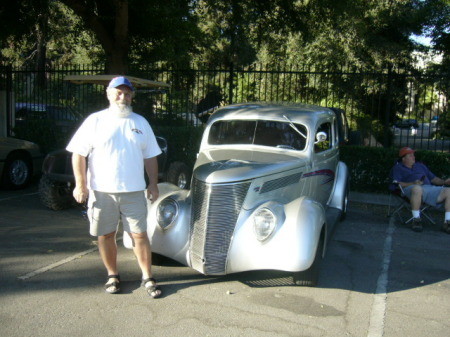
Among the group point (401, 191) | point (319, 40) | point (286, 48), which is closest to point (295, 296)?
point (401, 191)

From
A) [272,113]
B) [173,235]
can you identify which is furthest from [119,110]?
[272,113]

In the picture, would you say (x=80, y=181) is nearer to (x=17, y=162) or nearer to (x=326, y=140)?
(x=326, y=140)

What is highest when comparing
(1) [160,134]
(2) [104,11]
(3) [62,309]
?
(2) [104,11]

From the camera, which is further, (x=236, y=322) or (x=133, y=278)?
(x=133, y=278)

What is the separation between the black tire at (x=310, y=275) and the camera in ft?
15.3

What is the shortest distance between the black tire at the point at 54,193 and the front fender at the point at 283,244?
3.98 meters

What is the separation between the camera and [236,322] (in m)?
3.98

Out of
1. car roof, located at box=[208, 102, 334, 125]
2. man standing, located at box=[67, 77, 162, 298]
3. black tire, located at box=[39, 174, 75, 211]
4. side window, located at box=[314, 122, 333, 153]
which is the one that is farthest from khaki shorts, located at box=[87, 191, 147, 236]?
black tire, located at box=[39, 174, 75, 211]

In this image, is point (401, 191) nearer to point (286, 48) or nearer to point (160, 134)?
point (160, 134)

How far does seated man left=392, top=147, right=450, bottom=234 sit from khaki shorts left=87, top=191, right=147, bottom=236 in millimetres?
4559

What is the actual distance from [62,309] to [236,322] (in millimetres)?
1476

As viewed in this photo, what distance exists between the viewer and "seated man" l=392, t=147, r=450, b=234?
282 inches

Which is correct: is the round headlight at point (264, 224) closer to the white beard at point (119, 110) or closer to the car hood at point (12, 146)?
the white beard at point (119, 110)

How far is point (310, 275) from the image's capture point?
4672mm
